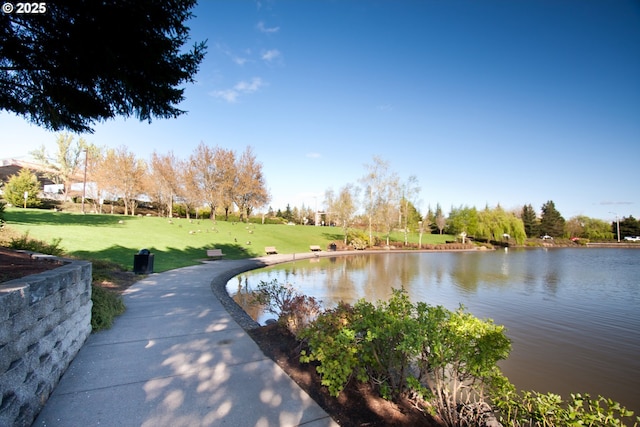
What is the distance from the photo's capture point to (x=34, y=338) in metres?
3.08

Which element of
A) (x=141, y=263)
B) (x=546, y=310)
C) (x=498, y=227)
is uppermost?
(x=498, y=227)

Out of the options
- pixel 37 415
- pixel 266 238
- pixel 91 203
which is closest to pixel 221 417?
pixel 37 415

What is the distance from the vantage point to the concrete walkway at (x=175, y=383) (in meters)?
3.09

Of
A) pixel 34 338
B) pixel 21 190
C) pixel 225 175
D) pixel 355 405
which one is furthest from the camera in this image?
pixel 225 175

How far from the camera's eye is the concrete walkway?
10.2ft

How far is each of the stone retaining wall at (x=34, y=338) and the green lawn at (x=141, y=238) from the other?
980 centimetres

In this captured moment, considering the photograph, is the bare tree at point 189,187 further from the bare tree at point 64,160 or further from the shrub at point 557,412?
the shrub at point 557,412

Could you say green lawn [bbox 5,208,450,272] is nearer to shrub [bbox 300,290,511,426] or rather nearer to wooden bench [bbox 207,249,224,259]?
wooden bench [bbox 207,249,224,259]

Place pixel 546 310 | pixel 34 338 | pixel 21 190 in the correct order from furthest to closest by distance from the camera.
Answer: pixel 21 190 → pixel 546 310 → pixel 34 338

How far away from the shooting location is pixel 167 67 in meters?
5.92

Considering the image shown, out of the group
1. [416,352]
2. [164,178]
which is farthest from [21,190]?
[416,352]

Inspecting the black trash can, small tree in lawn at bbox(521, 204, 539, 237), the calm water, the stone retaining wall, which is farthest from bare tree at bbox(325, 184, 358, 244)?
small tree in lawn at bbox(521, 204, 539, 237)

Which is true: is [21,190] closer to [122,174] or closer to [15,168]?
[15,168]

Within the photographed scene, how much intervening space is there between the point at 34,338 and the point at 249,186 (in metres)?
38.6
